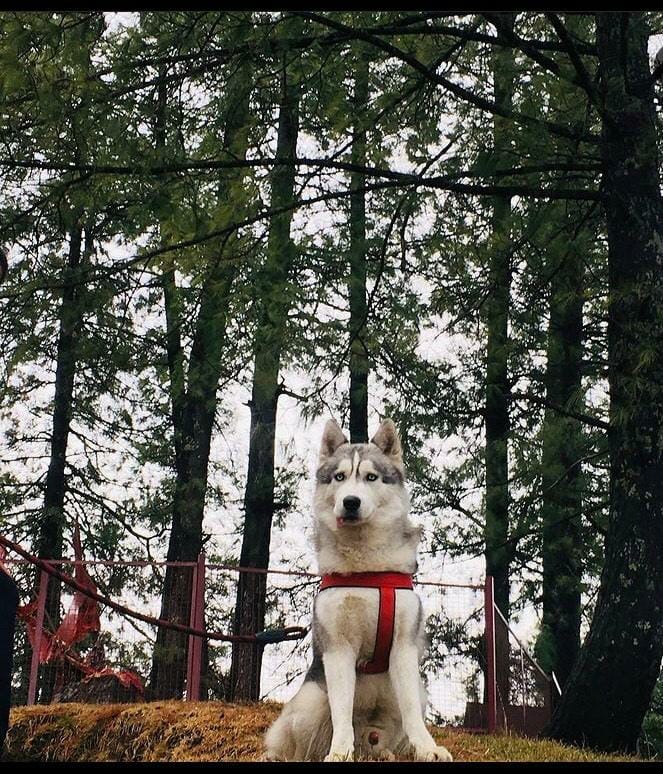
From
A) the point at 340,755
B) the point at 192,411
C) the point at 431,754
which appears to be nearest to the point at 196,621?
the point at 192,411

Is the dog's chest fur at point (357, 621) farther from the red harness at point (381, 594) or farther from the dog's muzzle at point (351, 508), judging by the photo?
the dog's muzzle at point (351, 508)

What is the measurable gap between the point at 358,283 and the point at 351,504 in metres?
9.31

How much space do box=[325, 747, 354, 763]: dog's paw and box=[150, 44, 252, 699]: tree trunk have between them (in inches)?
222

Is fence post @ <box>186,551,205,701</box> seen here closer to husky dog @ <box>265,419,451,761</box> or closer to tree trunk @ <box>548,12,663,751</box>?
tree trunk @ <box>548,12,663,751</box>

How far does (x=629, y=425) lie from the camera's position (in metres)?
8.57

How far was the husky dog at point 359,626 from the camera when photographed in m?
4.55

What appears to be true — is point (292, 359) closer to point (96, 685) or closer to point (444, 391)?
point (444, 391)

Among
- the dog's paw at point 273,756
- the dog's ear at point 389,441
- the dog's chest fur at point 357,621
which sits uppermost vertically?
the dog's ear at point 389,441

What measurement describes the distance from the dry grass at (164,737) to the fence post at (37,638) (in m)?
2.31

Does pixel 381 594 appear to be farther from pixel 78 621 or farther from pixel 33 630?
pixel 33 630

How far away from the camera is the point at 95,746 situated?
312 inches

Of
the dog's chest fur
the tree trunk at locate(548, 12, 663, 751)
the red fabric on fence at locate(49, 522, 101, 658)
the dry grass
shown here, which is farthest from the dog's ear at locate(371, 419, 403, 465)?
the red fabric on fence at locate(49, 522, 101, 658)

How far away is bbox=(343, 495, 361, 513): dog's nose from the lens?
15.5 ft

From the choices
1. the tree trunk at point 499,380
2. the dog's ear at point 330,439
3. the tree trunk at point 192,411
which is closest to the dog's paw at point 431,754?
the dog's ear at point 330,439
